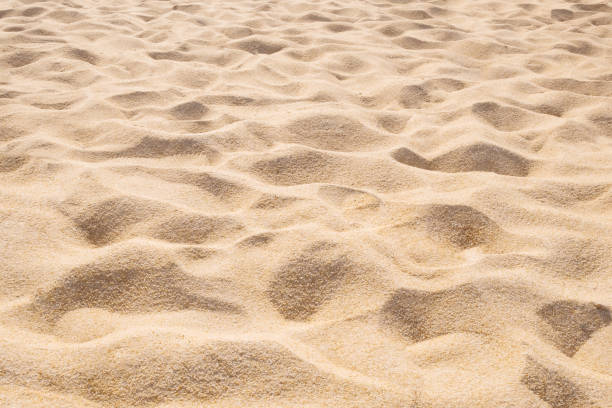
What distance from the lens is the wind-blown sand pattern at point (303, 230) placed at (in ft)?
3.16

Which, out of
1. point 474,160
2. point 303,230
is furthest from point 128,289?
point 474,160

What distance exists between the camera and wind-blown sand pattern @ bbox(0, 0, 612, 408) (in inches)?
37.9

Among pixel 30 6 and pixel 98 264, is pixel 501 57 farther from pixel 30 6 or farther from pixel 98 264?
pixel 30 6

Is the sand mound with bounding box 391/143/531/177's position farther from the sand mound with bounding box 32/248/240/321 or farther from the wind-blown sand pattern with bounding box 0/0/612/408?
the sand mound with bounding box 32/248/240/321

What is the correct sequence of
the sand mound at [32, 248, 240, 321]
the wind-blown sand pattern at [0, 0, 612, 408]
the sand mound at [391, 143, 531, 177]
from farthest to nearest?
1. the sand mound at [391, 143, 531, 177]
2. the sand mound at [32, 248, 240, 321]
3. the wind-blown sand pattern at [0, 0, 612, 408]

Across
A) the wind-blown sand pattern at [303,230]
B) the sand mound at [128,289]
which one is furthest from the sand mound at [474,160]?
the sand mound at [128,289]

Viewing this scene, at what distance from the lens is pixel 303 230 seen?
4.45 ft

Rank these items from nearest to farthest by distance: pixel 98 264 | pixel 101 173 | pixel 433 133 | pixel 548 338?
1. pixel 548 338
2. pixel 98 264
3. pixel 101 173
4. pixel 433 133

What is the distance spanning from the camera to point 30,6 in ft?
11.4

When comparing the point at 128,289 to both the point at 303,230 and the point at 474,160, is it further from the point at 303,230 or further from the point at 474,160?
the point at 474,160

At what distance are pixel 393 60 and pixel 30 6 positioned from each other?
2368 mm

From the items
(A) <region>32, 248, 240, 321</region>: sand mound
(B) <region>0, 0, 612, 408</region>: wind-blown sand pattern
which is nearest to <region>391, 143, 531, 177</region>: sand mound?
(B) <region>0, 0, 612, 408</region>: wind-blown sand pattern

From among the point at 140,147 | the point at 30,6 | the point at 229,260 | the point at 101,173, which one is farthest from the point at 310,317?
the point at 30,6

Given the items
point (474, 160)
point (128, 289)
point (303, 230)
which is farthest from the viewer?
point (474, 160)
